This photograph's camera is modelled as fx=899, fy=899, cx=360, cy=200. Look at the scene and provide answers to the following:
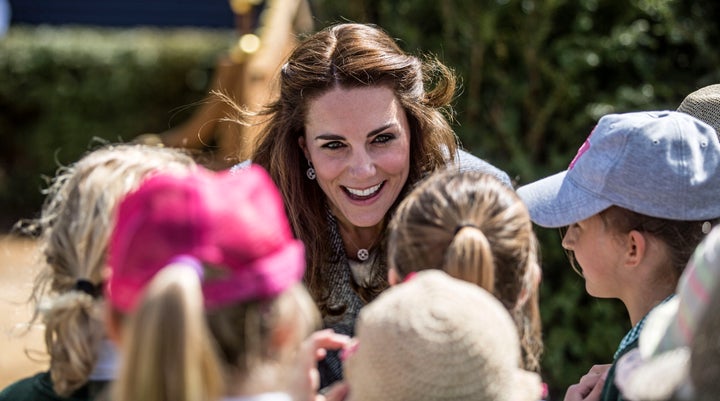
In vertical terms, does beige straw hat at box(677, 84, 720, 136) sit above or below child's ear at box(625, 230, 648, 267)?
above

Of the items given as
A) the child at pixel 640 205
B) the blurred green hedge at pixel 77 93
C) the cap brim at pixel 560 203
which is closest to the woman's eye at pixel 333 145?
the cap brim at pixel 560 203

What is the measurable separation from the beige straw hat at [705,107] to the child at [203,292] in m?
1.56

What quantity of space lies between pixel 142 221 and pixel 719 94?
74.9 inches

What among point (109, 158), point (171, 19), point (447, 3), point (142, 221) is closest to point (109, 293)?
point (142, 221)

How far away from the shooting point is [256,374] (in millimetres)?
1569

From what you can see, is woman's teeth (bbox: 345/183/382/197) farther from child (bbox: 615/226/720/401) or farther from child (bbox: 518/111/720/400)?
child (bbox: 615/226/720/401)

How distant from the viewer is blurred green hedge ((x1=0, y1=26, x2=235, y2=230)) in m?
10.5

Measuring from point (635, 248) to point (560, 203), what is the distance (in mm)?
223

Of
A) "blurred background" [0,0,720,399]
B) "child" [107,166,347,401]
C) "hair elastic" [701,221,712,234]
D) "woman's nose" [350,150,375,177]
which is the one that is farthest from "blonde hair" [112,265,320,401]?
"blurred background" [0,0,720,399]

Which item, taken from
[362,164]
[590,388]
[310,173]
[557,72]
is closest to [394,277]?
[590,388]

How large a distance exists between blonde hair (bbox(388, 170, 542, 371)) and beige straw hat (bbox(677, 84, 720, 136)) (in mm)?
935

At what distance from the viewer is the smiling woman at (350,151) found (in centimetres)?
295

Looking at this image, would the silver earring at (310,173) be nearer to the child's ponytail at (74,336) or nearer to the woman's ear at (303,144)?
the woman's ear at (303,144)

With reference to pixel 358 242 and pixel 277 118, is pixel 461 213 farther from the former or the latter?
pixel 277 118
